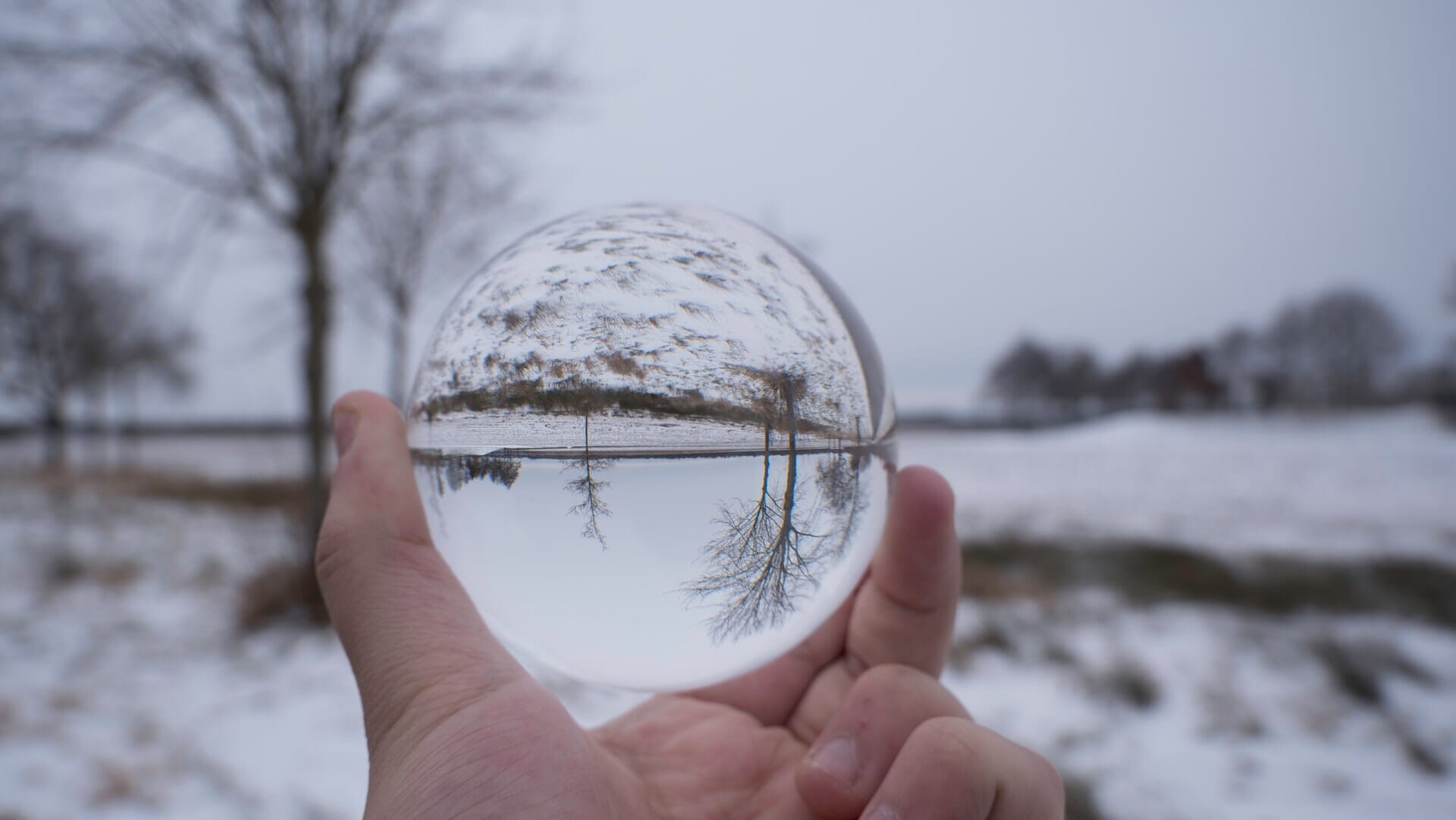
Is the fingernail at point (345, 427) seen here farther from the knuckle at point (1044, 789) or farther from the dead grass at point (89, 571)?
the dead grass at point (89, 571)

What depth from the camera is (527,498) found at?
1166 mm

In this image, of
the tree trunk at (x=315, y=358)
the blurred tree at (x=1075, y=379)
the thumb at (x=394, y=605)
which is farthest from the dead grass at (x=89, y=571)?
the blurred tree at (x=1075, y=379)

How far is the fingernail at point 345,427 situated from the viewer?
1585mm

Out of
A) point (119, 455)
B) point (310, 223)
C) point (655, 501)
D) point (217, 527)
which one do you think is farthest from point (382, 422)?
point (119, 455)

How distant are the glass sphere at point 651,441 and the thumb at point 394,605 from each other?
0.49ft

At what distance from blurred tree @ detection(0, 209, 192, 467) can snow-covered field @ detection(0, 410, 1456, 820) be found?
1442 cm

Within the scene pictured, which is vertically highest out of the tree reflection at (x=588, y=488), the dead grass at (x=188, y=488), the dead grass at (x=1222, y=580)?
the tree reflection at (x=588, y=488)

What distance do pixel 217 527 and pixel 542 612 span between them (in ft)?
35.4

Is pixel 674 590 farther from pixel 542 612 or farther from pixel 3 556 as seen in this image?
pixel 3 556

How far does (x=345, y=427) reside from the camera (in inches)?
63.0

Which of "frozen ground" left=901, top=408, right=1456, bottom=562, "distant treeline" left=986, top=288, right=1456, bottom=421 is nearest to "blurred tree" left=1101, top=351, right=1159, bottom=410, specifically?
"distant treeline" left=986, top=288, right=1456, bottom=421

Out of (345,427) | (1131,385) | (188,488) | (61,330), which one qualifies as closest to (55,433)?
(61,330)

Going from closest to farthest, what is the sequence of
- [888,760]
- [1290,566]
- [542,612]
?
1. [542,612]
2. [888,760]
3. [1290,566]

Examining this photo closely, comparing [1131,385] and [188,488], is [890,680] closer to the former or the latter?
[188,488]
